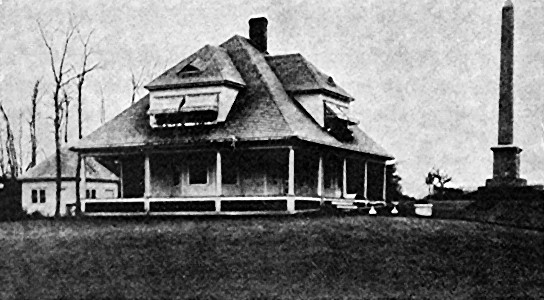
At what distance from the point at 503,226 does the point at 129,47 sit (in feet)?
79.4

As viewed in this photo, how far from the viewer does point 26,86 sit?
51344mm

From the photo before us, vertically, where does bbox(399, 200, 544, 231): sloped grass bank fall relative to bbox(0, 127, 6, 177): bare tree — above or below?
below

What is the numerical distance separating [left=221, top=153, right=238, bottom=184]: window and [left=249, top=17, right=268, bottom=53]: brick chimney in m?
7.24

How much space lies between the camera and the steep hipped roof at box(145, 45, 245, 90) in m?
35.7

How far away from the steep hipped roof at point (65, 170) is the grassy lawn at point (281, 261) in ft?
98.7

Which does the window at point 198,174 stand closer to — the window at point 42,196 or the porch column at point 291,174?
the porch column at point 291,174

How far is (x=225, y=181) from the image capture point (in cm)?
3622

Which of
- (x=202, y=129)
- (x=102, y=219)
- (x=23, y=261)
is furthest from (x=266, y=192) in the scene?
(x=23, y=261)

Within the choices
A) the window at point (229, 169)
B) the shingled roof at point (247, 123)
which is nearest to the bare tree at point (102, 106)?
the shingled roof at point (247, 123)

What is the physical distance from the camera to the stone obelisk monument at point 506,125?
123 feet

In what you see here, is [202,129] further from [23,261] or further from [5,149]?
[5,149]

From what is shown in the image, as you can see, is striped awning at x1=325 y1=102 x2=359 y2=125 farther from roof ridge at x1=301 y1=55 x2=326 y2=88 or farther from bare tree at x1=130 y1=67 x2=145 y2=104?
bare tree at x1=130 y1=67 x2=145 y2=104

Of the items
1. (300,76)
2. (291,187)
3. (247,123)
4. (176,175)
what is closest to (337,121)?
(300,76)

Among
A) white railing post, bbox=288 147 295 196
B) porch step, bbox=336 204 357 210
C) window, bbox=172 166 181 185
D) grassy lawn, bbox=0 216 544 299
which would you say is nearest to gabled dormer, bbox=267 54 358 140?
porch step, bbox=336 204 357 210
